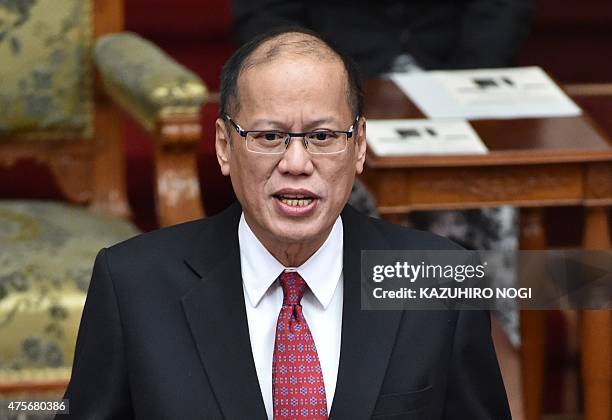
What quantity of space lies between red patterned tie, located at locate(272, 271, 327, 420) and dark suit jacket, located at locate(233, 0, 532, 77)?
5.03 feet

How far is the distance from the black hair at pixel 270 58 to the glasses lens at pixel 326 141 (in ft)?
0.17

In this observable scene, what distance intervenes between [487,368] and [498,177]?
94cm

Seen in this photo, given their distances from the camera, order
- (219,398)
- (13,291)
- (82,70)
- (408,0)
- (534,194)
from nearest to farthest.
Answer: (219,398)
(13,291)
(534,194)
(82,70)
(408,0)

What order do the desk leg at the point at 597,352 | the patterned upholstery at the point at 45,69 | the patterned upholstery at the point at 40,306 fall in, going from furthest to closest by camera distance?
the patterned upholstery at the point at 45,69
the desk leg at the point at 597,352
the patterned upholstery at the point at 40,306

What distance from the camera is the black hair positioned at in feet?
5.70

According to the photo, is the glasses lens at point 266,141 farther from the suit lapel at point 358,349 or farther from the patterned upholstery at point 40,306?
the patterned upholstery at point 40,306

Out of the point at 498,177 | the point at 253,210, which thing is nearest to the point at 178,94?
the point at 498,177

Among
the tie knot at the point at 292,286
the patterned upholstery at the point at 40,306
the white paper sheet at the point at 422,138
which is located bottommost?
the patterned upholstery at the point at 40,306

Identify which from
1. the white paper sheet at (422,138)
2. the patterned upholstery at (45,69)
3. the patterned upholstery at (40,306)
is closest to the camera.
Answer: the patterned upholstery at (40,306)

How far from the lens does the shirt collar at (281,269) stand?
180 centimetres

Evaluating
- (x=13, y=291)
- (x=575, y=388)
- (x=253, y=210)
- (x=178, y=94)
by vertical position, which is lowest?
(x=575, y=388)

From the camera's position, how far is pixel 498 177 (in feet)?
8.95

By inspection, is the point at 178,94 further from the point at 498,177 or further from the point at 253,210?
the point at 253,210

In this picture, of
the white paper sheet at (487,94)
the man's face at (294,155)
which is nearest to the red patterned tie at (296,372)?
the man's face at (294,155)
